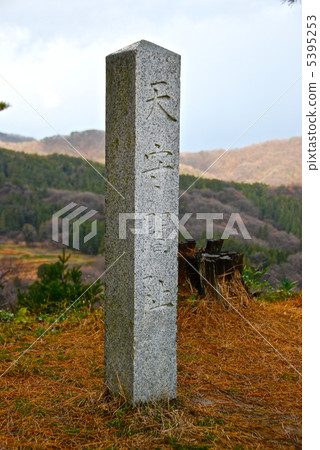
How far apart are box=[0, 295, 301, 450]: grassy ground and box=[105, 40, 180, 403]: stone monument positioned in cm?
28

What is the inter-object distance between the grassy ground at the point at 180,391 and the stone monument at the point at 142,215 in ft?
0.91

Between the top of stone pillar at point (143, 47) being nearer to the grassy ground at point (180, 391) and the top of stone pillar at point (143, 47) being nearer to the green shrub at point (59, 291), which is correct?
the grassy ground at point (180, 391)

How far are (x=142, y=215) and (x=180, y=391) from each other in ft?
4.71

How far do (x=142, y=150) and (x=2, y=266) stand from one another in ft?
28.7

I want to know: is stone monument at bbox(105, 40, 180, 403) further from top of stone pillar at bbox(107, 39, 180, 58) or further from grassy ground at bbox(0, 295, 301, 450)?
grassy ground at bbox(0, 295, 301, 450)

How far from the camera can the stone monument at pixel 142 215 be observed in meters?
3.12

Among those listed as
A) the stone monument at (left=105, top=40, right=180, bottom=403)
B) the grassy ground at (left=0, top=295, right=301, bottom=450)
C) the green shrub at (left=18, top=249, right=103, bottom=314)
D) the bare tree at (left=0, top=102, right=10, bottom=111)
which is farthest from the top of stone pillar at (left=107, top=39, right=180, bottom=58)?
the bare tree at (left=0, top=102, right=10, bottom=111)

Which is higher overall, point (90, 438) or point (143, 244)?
point (143, 244)

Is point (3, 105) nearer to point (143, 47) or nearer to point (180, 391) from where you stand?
point (143, 47)

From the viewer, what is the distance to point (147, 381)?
327 centimetres

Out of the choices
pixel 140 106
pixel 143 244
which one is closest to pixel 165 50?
pixel 140 106

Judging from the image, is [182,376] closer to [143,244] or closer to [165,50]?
[143,244]

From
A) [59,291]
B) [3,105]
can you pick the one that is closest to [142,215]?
[59,291]

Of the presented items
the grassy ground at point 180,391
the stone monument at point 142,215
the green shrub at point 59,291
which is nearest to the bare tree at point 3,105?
the green shrub at point 59,291
